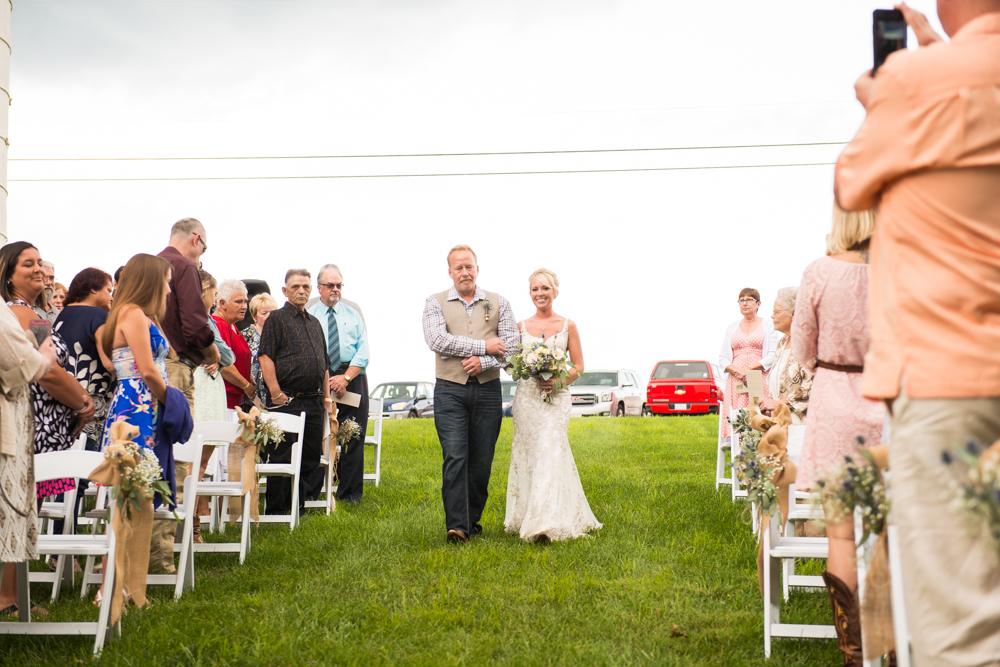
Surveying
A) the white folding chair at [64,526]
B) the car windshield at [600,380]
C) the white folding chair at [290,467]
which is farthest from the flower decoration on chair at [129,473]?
the car windshield at [600,380]

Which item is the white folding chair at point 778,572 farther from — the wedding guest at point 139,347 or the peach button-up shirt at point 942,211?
the wedding guest at point 139,347

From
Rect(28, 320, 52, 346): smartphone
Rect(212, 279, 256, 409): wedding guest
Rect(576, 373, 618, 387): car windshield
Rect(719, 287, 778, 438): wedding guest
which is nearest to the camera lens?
Rect(28, 320, 52, 346): smartphone

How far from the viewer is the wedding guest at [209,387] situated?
24.5 ft

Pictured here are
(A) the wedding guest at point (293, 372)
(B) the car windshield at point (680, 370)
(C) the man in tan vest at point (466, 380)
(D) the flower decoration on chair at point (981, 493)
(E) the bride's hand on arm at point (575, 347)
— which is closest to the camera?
(D) the flower decoration on chair at point (981, 493)

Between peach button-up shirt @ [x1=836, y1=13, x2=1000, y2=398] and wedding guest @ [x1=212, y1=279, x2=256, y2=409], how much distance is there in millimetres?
7054

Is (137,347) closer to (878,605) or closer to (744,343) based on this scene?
(878,605)

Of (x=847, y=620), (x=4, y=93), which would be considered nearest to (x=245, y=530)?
(x=847, y=620)

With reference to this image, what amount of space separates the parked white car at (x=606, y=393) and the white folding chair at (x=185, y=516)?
1889 centimetres

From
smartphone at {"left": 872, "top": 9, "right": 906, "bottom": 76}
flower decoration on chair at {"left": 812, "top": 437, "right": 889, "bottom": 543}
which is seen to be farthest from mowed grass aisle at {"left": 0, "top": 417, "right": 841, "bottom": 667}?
smartphone at {"left": 872, "top": 9, "right": 906, "bottom": 76}

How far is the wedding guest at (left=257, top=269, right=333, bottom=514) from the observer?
8344 millimetres

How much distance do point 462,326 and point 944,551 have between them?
5.45 metres

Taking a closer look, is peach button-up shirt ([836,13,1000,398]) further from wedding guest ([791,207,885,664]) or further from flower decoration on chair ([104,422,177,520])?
flower decoration on chair ([104,422,177,520])

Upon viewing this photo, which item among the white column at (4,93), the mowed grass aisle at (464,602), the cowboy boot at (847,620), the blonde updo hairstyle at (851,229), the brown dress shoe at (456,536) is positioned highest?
the white column at (4,93)

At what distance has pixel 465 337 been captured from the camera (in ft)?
23.2
